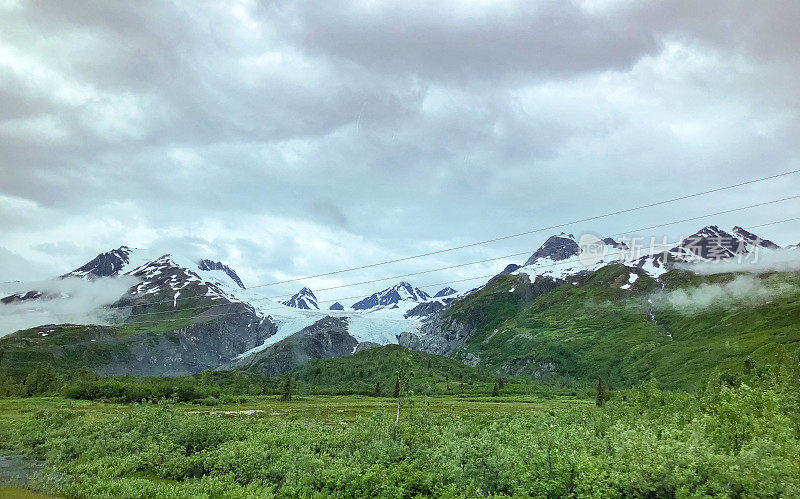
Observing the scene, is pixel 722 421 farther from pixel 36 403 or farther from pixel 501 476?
pixel 36 403

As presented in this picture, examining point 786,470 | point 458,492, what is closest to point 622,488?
point 786,470

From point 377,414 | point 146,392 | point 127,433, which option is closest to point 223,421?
point 127,433

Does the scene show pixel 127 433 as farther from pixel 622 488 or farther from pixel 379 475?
pixel 622 488

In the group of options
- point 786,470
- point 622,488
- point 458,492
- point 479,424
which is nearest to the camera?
point 786,470

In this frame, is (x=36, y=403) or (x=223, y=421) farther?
(x=36, y=403)

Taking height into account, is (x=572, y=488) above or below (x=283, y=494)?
above

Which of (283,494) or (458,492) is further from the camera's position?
(283,494)

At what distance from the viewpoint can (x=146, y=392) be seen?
13850cm

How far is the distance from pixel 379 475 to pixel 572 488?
1323cm

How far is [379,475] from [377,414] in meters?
13.5

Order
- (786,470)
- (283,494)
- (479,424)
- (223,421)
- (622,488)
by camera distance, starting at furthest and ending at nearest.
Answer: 1. (223,421)
2. (479,424)
3. (283,494)
4. (622,488)
5. (786,470)

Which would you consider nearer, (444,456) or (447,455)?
(444,456)

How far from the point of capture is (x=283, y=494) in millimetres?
35188

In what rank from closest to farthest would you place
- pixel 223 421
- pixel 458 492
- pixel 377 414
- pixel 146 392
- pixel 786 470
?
pixel 786 470, pixel 458 492, pixel 377 414, pixel 223 421, pixel 146 392
